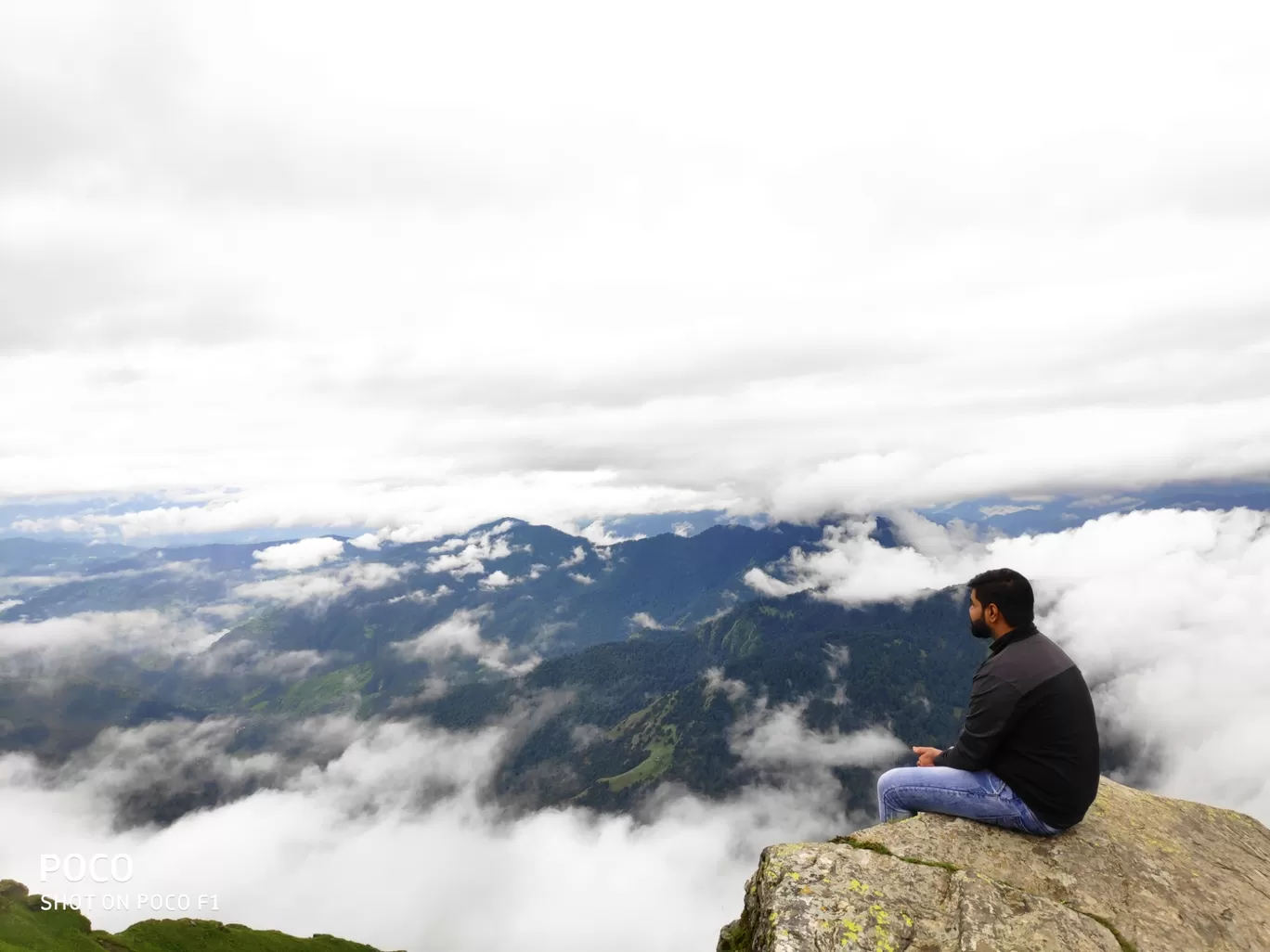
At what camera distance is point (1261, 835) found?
46.1 ft

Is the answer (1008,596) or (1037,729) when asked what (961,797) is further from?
(1008,596)

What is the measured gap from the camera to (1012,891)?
1007 centimetres

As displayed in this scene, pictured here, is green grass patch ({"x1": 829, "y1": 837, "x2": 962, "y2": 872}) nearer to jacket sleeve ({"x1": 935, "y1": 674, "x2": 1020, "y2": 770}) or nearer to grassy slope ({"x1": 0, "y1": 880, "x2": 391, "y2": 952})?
jacket sleeve ({"x1": 935, "y1": 674, "x2": 1020, "y2": 770})

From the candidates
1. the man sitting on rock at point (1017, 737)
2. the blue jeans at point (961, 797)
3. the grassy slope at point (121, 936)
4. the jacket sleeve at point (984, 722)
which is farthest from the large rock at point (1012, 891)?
the grassy slope at point (121, 936)

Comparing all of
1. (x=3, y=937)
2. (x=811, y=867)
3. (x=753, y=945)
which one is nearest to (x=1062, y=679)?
(x=811, y=867)

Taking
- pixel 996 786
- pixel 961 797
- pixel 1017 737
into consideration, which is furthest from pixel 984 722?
pixel 961 797

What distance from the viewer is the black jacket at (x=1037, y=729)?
409 inches

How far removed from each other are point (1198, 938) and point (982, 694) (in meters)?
4.62

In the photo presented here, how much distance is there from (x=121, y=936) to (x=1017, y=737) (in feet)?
774

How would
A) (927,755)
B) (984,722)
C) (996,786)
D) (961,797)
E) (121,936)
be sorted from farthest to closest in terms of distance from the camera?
(121,936) < (927,755) < (961,797) < (996,786) < (984,722)

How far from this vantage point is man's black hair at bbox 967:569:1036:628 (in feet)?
36.9

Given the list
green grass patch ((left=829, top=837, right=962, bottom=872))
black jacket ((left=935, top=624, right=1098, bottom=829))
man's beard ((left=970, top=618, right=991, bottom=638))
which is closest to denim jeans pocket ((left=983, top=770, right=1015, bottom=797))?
black jacket ((left=935, top=624, right=1098, bottom=829))

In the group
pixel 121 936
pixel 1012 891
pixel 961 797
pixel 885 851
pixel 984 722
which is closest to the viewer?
pixel 1012 891

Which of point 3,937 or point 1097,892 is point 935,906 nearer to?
point 1097,892
